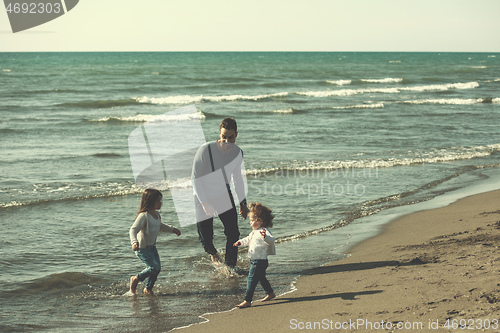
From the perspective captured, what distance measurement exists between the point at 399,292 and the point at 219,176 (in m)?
2.18

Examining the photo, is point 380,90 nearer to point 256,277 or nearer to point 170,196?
point 170,196

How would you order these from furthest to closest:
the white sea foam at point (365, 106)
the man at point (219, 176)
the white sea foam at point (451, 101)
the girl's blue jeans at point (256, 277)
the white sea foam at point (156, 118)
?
the white sea foam at point (451, 101) → the white sea foam at point (365, 106) → the white sea foam at point (156, 118) → the man at point (219, 176) → the girl's blue jeans at point (256, 277)

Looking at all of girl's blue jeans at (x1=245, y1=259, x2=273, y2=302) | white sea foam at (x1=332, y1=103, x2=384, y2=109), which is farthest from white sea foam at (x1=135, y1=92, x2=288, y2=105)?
girl's blue jeans at (x1=245, y1=259, x2=273, y2=302)

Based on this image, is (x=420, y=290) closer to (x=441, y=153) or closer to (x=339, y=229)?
(x=339, y=229)

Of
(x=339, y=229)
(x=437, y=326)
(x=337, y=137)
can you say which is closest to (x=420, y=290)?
(x=437, y=326)

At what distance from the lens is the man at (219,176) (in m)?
5.40

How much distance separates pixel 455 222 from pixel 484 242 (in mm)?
1425

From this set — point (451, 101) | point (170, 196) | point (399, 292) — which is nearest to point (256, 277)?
point (399, 292)

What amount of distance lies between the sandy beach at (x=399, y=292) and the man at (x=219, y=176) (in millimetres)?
1117

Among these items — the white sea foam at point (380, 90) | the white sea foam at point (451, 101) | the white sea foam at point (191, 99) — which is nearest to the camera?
the white sea foam at point (451, 101)

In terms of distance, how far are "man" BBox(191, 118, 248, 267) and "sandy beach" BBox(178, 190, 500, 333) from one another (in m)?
1.12

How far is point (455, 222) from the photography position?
23.1ft

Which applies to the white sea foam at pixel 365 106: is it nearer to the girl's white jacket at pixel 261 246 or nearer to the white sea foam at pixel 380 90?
the white sea foam at pixel 380 90

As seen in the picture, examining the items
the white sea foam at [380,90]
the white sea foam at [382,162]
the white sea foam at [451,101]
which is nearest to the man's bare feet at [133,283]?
the white sea foam at [382,162]
